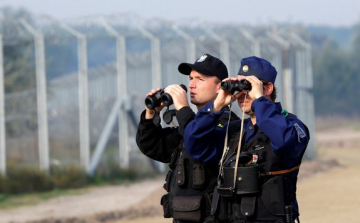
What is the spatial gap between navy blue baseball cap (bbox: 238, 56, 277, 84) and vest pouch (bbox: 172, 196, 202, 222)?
878 mm

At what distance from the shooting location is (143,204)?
14578 mm

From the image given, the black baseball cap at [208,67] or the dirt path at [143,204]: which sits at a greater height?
the black baseball cap at [208,67]

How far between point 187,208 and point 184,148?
406mm

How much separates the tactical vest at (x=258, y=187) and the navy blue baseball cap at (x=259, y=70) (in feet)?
1.10

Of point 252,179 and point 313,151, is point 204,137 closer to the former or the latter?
point 252,179

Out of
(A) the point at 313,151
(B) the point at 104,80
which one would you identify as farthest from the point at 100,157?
(A) the point at 313,151

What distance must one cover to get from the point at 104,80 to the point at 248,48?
4009 mm

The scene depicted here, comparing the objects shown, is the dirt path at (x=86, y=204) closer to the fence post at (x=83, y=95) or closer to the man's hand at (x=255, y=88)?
the fence post at (x=83, y=95)

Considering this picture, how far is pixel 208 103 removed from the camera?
232 inches

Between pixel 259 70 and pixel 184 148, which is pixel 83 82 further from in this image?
pixel 259 70

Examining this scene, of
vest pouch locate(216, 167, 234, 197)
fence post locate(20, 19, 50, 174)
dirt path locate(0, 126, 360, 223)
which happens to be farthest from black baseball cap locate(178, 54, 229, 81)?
fence post locate(20, 19, 50, 174)

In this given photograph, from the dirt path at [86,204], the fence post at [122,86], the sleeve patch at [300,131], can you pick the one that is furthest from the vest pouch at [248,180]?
the fence post at [122,86]

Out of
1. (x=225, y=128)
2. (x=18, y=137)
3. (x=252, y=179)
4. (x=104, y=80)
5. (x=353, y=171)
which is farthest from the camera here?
(x=353, y=171)

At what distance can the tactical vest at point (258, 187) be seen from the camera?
5316 mm
